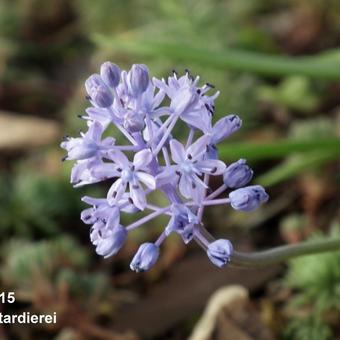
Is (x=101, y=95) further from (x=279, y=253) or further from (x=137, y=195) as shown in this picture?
(x=279, y=253)

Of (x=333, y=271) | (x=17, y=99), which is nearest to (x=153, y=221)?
(x=333, y=271)

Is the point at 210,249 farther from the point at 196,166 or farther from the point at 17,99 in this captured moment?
the point at 17,99

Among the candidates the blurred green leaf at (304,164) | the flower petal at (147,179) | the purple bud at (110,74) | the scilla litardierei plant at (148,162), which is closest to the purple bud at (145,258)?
the scilla litardierei plant at (148,162)

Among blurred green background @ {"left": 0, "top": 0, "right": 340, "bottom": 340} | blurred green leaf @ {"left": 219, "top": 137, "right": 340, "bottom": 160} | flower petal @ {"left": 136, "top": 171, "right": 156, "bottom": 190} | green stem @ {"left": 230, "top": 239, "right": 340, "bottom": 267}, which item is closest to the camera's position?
flower petal @ {"left": 136, "top": 171, "right": 156, "bottom": 190}

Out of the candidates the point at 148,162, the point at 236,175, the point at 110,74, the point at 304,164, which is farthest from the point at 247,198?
the point at 304,164

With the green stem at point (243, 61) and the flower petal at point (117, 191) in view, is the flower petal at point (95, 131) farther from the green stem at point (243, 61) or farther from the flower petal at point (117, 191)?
the green stem at point (243, 61)

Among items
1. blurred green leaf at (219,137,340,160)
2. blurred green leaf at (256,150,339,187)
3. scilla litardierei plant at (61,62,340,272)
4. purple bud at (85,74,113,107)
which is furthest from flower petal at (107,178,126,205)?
blurred green leaf at (256,150,339,187)

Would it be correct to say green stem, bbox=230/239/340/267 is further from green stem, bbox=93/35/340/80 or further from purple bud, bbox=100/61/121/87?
green stem, bbox=93/35/340/80
